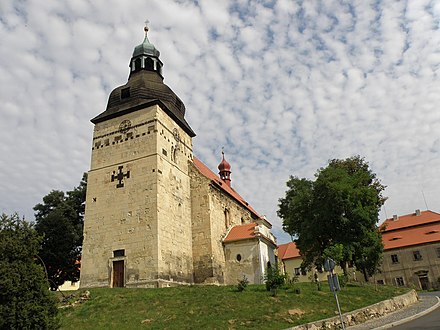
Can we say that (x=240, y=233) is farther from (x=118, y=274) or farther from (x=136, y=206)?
(x=118, y=274)

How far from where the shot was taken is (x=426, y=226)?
4394 centimetres

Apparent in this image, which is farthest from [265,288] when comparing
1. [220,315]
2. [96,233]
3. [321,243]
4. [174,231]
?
[96,233]

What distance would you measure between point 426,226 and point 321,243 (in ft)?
76.0

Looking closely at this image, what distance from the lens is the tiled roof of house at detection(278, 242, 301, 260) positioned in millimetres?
51906

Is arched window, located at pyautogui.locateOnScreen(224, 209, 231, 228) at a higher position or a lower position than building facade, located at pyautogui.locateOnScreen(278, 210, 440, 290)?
higher

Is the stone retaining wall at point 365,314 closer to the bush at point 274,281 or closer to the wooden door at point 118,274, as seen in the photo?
the bush at point 274,281

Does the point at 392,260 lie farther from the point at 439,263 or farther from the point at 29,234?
the point at 29,234

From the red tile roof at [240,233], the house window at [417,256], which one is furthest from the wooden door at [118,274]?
the house window at [417,256]

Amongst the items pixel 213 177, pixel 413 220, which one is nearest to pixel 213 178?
pixel 213 177

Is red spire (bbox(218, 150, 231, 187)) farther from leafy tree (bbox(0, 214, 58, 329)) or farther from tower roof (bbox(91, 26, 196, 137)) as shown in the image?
leafy tree (bbox(0, 214, 58, 329))

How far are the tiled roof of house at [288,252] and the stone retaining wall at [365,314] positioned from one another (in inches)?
1248

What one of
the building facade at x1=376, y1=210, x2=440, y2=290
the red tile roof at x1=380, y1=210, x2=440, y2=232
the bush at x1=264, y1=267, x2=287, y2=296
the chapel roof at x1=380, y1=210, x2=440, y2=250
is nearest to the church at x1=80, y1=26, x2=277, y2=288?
the bush at x1=264, y1=267, x2=287, y2=296

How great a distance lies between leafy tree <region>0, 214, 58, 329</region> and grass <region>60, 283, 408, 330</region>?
12.6ft

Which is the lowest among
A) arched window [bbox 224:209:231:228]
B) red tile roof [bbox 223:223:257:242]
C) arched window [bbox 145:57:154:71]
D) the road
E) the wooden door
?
the road
